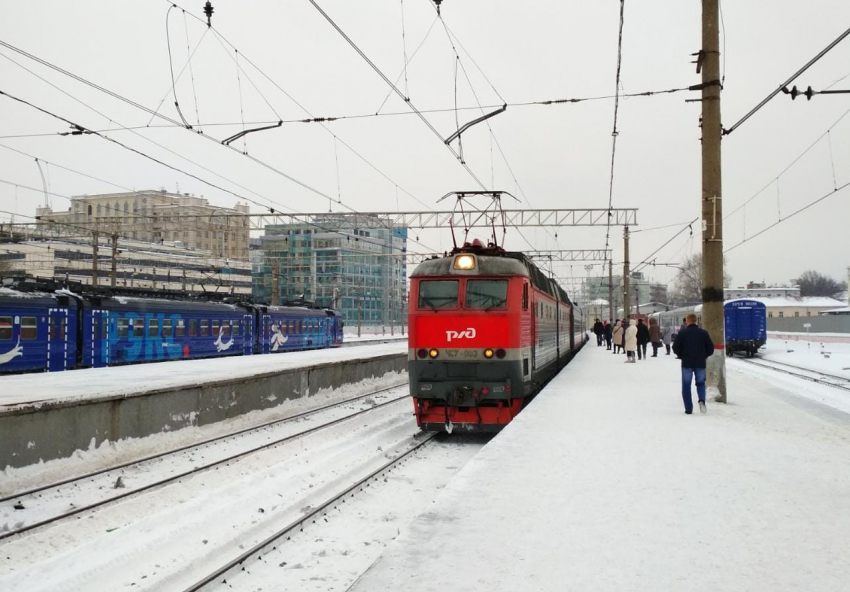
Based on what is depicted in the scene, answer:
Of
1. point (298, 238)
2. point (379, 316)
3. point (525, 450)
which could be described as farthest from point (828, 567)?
point (379, 316)

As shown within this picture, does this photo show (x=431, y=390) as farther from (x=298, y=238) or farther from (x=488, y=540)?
(x=298, y=238)

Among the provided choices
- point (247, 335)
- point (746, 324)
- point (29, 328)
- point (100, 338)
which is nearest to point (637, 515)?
point (29, 328)

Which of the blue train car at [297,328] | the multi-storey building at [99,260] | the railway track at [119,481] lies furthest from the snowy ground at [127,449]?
the multi-storey building at [99,260]

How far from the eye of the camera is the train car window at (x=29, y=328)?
19453 millimetres

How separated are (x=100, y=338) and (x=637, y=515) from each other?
69.1 feet

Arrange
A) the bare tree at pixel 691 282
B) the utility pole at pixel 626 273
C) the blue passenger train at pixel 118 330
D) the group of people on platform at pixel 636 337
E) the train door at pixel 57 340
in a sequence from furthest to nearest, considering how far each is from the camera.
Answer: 1. the bare tree at pixel 691 282
2. the utility pole at pixel 626 273
3. the group of people on platform at pixel 636 337
4. the train door at pixel 57 340
5. the blue passenger train at pixel 118 330

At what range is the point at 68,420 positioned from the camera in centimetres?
978

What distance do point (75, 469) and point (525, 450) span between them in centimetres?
648

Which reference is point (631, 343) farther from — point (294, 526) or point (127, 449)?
point (294, 526)

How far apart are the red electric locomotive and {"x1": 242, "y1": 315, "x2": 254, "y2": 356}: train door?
2059 centimetres

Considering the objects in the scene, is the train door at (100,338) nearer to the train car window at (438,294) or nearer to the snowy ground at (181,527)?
the snowy ground at (181,527)

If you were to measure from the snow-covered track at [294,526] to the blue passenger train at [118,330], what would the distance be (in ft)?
47.2

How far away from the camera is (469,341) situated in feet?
38.3

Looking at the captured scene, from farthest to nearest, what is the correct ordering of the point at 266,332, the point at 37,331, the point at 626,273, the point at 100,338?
the point at 626,273 → the point at 266,332 → the point at 100,338 → the point at 37,331
